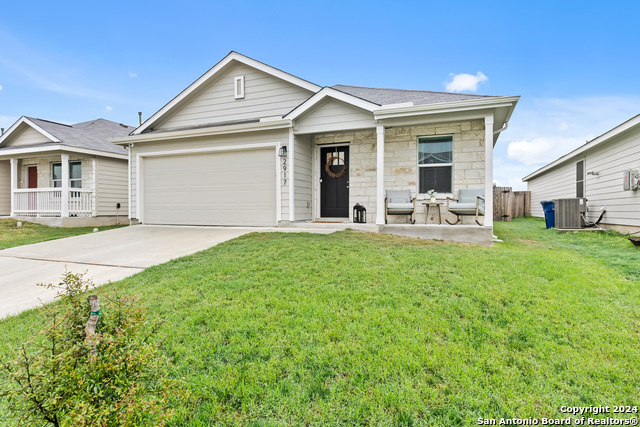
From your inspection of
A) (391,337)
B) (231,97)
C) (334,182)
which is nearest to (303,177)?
(334,182)

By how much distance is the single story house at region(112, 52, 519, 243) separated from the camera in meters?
7.74

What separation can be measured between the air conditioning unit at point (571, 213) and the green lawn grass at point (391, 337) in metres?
5.97

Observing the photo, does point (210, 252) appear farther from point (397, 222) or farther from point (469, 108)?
point (469, 108)

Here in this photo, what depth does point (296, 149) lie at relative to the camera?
28.5 feet

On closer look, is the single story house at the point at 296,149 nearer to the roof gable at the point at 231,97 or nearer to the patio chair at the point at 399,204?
the roof gable at the point at 231,97

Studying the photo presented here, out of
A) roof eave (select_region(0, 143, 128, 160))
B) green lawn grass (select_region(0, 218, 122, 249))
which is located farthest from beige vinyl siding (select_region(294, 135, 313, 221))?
roof eave (select_region(0, 143, 128, 160))

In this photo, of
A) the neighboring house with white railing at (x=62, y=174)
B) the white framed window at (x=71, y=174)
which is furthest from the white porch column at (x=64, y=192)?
the white framed window at (x=71, y=174)

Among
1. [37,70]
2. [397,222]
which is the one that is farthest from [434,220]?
[37,70]

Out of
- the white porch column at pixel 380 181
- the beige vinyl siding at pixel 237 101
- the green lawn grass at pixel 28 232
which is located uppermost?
the beige vinyl siding at pixel 237 101

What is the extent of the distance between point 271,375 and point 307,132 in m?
7.18

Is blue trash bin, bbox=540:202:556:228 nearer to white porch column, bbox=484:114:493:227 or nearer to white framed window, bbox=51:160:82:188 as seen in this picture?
white porch column, bbox=484:114:493:227

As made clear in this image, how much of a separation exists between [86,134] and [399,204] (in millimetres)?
13832

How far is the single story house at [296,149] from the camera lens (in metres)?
7.74

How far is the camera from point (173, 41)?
44.3 ft
